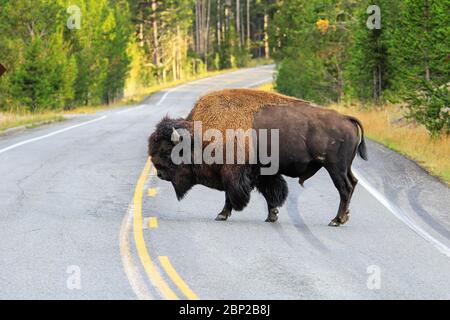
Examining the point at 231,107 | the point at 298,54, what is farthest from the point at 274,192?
the point at 298,54

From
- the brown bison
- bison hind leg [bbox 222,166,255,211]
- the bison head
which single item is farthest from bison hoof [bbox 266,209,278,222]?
the bison head

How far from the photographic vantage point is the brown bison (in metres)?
10.4

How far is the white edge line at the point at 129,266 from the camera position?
706 centimetres

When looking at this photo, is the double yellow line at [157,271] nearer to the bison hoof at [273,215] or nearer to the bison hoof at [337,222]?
the bison hoof at [273,215]

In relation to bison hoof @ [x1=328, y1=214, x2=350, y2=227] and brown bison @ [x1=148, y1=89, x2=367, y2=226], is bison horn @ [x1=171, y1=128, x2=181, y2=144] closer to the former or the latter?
brown bison @ [x1=148, y1=89, x2=367, y2=226]

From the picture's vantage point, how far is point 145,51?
82.9 metres

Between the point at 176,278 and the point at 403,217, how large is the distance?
457 cm

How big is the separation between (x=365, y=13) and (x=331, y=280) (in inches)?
819

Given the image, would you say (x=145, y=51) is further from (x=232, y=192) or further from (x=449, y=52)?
(x=232, y=192)

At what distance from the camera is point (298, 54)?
40.3 meters

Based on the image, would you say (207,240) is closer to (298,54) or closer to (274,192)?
(274,192)

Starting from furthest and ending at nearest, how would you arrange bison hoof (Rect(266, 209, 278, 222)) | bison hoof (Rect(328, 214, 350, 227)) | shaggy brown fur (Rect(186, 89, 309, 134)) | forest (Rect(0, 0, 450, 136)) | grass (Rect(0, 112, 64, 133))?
grass (Rect(0, 112, 64, 133)) → forest (Rect(0, 0, 450, 136)) → bison hoof (Rect(266, 209, 278, 222)) → shaggy brown fur (Rect(186, 89, 309, 134)) → bison hoof (Rect(328, 214, 350, 227))

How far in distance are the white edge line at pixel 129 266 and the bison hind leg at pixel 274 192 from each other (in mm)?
1885
